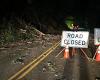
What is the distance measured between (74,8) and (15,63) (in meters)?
76.4

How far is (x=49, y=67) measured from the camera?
13.3m

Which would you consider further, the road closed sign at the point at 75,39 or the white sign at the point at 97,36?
the road closed sign at the point at 75,39

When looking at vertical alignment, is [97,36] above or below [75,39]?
above

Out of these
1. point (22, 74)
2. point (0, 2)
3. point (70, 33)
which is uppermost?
point (0, 2)

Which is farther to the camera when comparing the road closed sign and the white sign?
the road closed sign

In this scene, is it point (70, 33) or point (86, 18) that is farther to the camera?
point (86, 18)

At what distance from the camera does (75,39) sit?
17219 mm

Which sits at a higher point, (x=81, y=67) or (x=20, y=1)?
(x=20, y=1)

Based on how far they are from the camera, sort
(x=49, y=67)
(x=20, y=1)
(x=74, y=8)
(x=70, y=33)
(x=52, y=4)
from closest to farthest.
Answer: (x=49, y=67), (x=70, y=33), (x=20, y=1), (x=52, y=4), (x=74, y=8)

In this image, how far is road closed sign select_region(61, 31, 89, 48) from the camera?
17.1 meters

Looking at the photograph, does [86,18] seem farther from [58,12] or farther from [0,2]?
[0,2]

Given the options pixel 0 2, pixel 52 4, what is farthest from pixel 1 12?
pixel 52 4

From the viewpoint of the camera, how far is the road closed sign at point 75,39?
1706 cm

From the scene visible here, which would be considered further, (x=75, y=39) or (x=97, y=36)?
(x=75, y=39)
